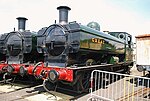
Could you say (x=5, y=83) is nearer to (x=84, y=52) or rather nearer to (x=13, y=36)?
(x=13, y=36)

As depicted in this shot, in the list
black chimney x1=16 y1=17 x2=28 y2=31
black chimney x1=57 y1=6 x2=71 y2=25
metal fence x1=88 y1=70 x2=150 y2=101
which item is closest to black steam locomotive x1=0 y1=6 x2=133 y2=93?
black chimney x1=57 y1=6 x2=71 y2=25

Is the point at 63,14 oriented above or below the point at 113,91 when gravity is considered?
above

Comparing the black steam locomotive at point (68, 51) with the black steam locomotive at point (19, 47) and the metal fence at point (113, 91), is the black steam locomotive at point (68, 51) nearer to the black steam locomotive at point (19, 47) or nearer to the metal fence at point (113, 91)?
the metal fence at point (113, 91)

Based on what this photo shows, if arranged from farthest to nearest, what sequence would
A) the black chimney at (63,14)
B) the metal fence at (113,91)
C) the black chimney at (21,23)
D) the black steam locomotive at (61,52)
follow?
the black chimney at (21,23) → the black chimney at (63,14) → the black steam locomotive at (61,52) → the metal fence at (113,91)

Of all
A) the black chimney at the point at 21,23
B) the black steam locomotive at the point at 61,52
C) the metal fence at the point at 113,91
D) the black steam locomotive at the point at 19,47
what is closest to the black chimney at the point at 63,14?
the black steam locomotive at the point at 61,52

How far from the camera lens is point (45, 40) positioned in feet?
24.6

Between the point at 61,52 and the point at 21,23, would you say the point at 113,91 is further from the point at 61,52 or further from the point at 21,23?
the point at 21,23

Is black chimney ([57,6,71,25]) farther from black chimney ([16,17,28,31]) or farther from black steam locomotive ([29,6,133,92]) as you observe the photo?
A: black chimney ([16,17,28,31])

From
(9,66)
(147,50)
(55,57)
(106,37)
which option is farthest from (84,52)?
(147,50)

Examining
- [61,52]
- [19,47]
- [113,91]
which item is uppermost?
[19,47]

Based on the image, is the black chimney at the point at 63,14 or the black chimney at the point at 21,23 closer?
the black chimney at the point at 63,14

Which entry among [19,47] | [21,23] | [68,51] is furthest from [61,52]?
[21,23]

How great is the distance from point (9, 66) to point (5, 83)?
1442mm

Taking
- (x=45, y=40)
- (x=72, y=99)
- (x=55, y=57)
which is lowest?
(x=72, y=99)
